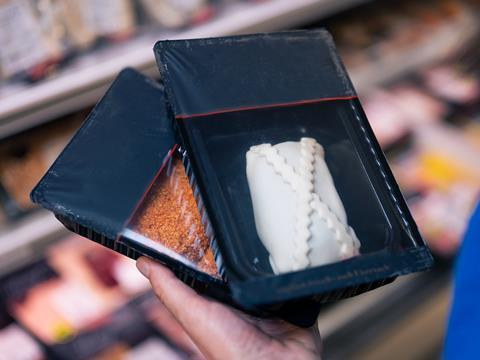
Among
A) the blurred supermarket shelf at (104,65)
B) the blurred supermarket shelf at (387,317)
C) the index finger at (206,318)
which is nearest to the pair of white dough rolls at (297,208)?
the index finger at (206,318)

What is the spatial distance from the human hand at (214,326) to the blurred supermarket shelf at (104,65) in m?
0.48

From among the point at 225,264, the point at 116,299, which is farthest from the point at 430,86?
the point at 225,264

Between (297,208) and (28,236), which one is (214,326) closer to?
(297,208)

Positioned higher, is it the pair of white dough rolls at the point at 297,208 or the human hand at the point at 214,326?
the pair of white dough rolls at the point at 297,208

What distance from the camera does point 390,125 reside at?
198 centimetres

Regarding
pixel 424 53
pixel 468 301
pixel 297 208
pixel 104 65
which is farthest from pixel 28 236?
pixel 424 53

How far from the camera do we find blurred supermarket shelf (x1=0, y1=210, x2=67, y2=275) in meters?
1.25

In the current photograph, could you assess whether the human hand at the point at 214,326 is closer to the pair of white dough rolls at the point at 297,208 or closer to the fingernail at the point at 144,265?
the fingernail at the point at 144,265

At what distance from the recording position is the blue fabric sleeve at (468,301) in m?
1.02

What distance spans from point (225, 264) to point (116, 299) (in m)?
0.94

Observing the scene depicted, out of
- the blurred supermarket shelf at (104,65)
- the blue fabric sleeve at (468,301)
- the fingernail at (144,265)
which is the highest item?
the blurred supermarket shelf at (104,65)

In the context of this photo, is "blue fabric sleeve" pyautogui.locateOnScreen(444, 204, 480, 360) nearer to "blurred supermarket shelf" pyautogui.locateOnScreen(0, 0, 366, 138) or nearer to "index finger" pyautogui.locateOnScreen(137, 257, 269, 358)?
"index finger" pyautogui.locateOnScreen(137, 257, 269, 358)

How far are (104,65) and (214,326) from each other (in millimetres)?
665

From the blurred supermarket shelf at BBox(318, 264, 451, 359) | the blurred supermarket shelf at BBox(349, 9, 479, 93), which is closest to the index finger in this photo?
the blurred supermarket shelf at BBox(318, 264, 451, 359)
